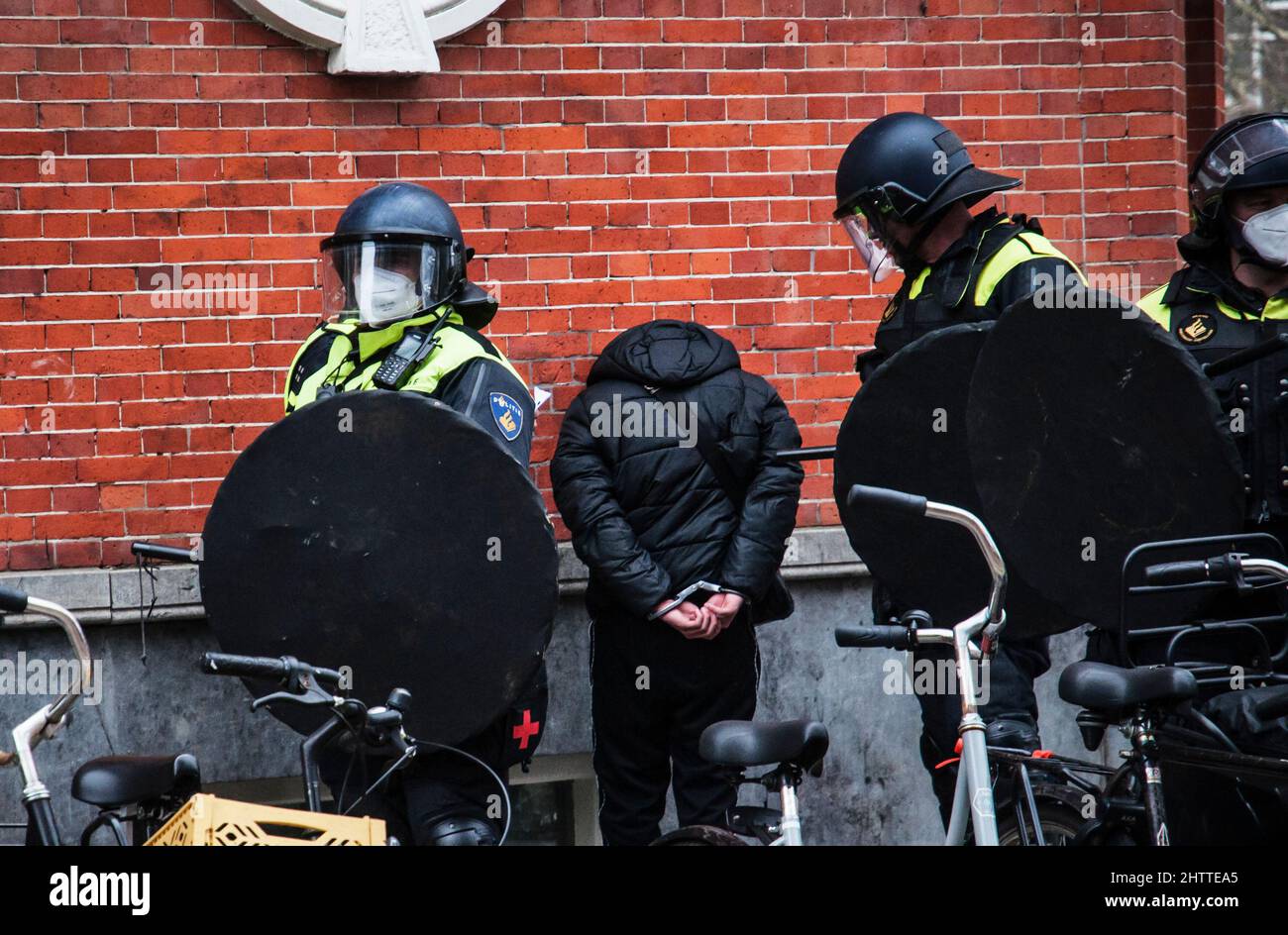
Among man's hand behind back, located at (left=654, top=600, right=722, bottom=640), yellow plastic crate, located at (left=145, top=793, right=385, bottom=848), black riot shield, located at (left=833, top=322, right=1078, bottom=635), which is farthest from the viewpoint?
man's hand behind back, located at (left=654, top=600, right=722, bottom=640)

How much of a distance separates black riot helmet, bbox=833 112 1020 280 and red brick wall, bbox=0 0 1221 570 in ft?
3.49

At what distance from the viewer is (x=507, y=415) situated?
4.52 m

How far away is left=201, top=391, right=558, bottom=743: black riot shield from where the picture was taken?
13.3 feet

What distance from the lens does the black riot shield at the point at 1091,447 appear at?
13.4ft

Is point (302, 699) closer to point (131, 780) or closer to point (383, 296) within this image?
point (131, 780)

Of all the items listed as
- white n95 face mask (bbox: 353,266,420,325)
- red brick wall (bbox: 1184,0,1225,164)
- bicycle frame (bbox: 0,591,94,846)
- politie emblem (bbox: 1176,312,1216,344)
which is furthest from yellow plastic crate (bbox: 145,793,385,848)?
red brick wall (bbox: 1184,0,1225,164)

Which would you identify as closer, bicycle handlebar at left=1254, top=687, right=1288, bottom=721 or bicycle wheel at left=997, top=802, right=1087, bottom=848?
bicycle handlebar at left=1254, top=687, right=1288, bottom=721

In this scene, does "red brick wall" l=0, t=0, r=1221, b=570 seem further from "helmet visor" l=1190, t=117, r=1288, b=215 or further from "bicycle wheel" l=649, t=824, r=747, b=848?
"bicycle wheel" l=649, t=824, r=747, b=848

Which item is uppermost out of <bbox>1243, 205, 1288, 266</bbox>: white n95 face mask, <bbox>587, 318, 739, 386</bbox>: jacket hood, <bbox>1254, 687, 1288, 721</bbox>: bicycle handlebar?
<bbox>1243, 205, 1288, 266</bbox>: white n95 face mask

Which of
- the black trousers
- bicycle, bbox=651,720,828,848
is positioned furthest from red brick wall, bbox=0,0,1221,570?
bicycle, bbox=651,720,828,848

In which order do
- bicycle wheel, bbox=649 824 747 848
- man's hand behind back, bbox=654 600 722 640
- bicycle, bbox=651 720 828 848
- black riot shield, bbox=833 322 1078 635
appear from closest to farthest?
bicycle, bbox=651 720 828 848 → bicycle wheel, bbox=649 824 747 848 → black riot shield, bbox=833 322 1078 635 → man's hand behind back, bbox=654 600 722 640

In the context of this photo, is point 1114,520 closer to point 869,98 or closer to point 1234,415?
point 1234,415

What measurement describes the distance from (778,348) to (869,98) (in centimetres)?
95

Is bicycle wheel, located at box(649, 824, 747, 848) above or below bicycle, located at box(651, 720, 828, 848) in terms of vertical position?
below
